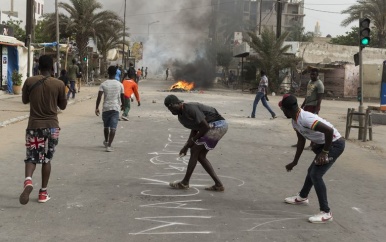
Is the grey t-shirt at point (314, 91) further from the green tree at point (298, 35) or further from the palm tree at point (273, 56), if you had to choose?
the green tree at point (298, 35)

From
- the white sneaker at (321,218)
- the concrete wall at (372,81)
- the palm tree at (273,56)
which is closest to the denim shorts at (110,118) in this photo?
the white sneaker at (321,218)

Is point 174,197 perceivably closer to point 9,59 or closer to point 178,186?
point 178,186

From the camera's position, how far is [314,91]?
9484 millimetres

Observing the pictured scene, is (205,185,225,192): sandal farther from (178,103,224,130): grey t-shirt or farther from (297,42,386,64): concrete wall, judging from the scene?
(297,42,386,64): concrete wall

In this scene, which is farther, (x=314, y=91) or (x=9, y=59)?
(x=9, y=59)

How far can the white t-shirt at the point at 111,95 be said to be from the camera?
8.66m

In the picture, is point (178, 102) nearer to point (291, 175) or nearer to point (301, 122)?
point (301, 122)

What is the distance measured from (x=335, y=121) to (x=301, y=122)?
1220 centimetres

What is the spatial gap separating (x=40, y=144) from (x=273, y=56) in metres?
28.8

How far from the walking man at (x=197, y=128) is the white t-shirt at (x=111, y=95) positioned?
3.15 m

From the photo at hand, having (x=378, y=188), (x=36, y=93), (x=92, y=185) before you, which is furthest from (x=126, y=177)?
(x=378, y=188)

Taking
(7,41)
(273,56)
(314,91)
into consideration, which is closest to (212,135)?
(314,91)

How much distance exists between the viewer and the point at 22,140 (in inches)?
378

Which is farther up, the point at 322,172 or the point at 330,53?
the point at 330,53
